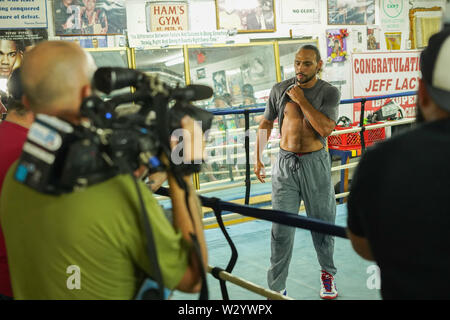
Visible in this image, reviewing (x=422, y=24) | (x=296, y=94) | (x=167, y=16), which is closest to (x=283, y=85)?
(x=296, y=94)

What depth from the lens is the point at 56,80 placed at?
98 centimetres

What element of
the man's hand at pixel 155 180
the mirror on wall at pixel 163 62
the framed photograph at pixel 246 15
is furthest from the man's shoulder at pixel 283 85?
the framed photograph at pixel 246 15

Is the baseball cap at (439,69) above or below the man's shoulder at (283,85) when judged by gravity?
below

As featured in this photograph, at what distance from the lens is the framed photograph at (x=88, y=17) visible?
5.09m

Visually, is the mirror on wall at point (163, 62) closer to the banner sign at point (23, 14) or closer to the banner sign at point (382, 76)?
the banner sign at point (23, 14)

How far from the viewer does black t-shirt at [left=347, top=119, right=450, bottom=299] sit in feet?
2.71

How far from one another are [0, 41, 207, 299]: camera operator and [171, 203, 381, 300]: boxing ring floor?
1864 mm

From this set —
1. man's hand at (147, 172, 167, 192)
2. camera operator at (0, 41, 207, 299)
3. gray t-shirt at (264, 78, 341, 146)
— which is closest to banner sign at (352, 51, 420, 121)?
gray t-shirt at (264, 78, 341, 146)

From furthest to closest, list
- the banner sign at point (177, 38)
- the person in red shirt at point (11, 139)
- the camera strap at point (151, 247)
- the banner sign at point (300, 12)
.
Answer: the banner sign at point (300, 12), the banner sign at point (177, 38), the person in red shirt at point (11, 139), the camera strap at point (151, 247)

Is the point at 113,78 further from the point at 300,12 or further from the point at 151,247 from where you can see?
the point at 300,12

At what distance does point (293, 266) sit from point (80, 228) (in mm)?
2649

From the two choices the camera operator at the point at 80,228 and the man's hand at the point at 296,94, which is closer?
the camera operator at the point at 80,228

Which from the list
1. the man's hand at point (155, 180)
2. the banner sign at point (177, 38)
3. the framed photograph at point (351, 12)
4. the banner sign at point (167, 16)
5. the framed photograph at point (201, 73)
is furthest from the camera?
the framed photograph at point (351, 12)
